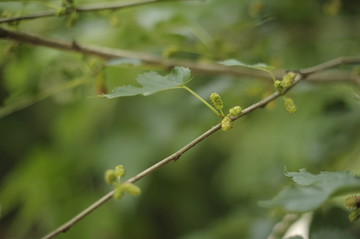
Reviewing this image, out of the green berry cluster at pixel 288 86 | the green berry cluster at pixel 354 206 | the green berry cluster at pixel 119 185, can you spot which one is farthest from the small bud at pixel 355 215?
the green berry cluster at pixel 119 185

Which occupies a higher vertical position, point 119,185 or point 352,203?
point 119,185

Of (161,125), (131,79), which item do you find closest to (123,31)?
(131,79)

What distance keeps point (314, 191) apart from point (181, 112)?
0.76 metres

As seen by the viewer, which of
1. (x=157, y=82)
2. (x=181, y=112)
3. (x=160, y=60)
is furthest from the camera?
(x=181, y=112)

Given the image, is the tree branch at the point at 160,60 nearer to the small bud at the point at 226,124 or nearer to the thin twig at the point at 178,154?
the thin twig at the point at 178,154

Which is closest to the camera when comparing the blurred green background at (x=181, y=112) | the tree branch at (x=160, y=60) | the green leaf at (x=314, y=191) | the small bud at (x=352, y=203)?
the green leaf at (x=314, y=191)

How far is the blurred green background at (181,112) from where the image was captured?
0.88 m

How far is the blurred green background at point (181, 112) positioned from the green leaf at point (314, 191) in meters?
0.34

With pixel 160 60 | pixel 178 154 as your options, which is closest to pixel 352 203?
pixel 178 154

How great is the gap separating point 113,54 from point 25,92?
176 millimetres

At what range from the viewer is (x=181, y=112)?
1.16 metres

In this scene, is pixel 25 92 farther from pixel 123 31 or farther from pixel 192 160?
pixel 192 160

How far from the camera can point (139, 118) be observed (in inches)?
50.8

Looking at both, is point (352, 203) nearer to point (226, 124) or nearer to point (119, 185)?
point (226, 124)
